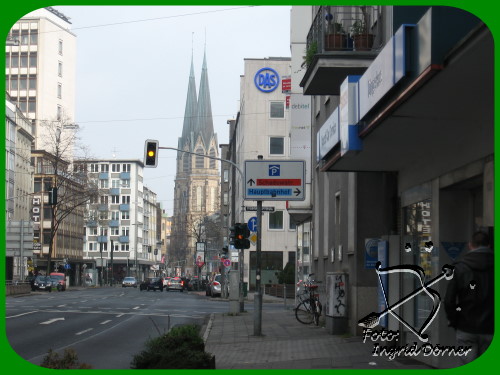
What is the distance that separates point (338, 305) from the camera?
1928 cm

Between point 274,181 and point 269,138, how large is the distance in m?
55.8

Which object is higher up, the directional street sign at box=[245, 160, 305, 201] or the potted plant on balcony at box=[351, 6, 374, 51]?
the potted plant on balcony at box=[351, 6, 374, 51]

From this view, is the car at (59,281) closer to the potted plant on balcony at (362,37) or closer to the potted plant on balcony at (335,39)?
the potted plant on balcony at (335,39)

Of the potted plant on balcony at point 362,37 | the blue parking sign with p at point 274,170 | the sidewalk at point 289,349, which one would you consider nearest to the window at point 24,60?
the sidewalk at point 289,349

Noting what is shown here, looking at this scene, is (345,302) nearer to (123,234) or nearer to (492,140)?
(492,140)

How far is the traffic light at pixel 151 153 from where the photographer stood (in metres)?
31.7

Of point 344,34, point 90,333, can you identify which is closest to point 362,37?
point 344,34

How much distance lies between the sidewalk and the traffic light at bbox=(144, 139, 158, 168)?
9.23 meters

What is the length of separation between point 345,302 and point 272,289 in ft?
135

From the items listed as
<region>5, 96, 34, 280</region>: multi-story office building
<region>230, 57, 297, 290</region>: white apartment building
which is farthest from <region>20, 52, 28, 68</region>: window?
<region>230, 57, 297, 290</region>: white apartment building

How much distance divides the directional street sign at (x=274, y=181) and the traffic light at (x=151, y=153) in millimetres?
11817

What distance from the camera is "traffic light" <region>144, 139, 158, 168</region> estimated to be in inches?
1250

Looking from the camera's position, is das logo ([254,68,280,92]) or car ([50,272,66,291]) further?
car ([50,272,66,291])

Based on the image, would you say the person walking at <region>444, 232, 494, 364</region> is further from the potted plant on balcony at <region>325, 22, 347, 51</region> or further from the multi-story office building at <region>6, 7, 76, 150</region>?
the multi-story office building at <region>6, 7, 76, 150</region>
